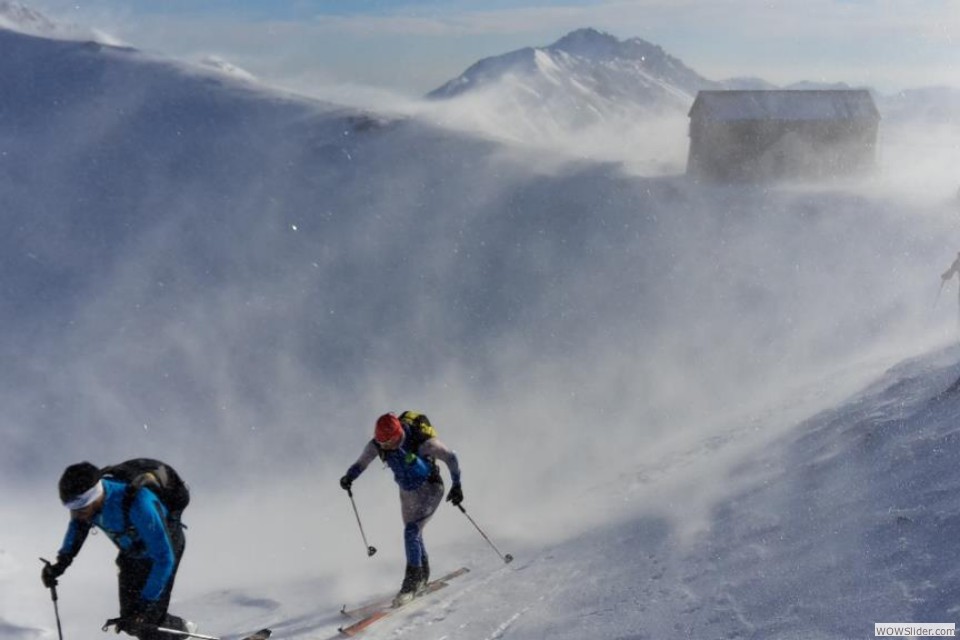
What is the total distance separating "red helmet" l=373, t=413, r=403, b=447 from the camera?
823 cm

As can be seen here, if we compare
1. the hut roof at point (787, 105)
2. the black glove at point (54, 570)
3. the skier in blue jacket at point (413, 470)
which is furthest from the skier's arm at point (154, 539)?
the hut roof at point (787, 105)

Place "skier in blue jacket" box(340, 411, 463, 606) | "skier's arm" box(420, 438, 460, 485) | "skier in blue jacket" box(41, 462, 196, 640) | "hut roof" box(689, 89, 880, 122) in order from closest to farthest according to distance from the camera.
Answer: "skier in blue jacket" box(41, 462, 196, 640), "skier in blue jacket" box(340, 411, 463, 606), "skier's arm" box(420, 438, 460, 485), "hut roof" box(689, 89, 880, 122)

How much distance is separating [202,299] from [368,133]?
18.0m

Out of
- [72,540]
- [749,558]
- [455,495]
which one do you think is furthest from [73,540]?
[749,558]

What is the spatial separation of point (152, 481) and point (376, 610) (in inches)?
139

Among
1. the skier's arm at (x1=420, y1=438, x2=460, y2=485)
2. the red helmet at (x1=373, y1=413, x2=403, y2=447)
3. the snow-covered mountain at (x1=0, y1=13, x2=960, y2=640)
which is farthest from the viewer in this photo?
the skier's arm at (x1=420, y1=438, x2=460, y2=485)

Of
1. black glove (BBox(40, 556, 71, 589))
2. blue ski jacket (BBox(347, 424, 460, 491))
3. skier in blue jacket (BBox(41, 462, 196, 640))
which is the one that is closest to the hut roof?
blue ski jacket (BBox(347, 424, 460, 491))

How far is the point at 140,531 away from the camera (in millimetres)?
5492

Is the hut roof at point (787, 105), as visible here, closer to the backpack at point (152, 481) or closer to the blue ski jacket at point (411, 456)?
the blue ski jacket at point (411, 456)

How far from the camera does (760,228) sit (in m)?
34.8

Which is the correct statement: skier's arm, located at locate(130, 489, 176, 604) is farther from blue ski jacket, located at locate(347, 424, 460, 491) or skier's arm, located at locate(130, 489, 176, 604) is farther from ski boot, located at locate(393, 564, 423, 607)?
ski boot, located at locate(393, 564, 423, 607)

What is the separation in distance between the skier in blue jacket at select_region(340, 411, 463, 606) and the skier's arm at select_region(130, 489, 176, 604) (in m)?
2.95

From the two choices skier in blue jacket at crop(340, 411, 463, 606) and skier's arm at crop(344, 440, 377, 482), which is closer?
skier in blue jacket at crop(340, 411, 463, 606)

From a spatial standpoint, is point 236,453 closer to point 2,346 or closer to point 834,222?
point 2,346
